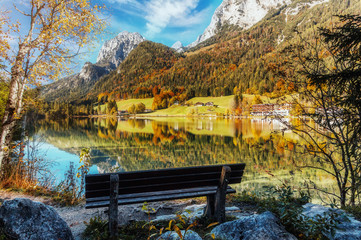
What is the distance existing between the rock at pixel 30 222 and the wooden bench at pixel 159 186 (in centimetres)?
56

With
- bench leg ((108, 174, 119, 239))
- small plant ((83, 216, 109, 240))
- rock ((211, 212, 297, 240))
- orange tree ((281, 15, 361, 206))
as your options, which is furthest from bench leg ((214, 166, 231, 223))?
orange tree ((281, 15, 361, 206))

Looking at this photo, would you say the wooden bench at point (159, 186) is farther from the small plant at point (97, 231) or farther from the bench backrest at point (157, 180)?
the small plant at point (97, 231)

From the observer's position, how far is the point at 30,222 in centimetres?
308

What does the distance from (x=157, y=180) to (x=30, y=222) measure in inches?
81.7

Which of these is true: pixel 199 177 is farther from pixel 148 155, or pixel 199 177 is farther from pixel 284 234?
pixel 148 155

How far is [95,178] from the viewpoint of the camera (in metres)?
3.58

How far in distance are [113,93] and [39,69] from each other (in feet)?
634

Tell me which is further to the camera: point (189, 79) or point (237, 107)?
point (189, 79)

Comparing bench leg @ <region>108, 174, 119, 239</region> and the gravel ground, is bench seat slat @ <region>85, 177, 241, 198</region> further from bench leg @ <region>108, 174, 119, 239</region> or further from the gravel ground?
the gravel ground

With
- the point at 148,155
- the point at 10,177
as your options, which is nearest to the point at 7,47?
the point at 10,177

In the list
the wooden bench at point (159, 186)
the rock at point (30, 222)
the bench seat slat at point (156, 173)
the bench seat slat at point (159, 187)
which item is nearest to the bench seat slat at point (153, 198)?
the wooden bench at point (159, 186)

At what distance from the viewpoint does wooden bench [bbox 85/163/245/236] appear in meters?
3.65

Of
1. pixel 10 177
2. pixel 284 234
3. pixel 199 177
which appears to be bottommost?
pixel 10 177

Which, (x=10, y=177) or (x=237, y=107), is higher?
(x=237, y=107)
